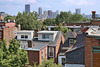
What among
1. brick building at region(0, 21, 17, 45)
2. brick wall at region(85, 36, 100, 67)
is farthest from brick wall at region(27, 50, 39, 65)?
brick wall at region(85, 36, 100, 67)

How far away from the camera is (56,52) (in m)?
30.6

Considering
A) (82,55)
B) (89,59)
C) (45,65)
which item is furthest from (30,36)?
(89,59)

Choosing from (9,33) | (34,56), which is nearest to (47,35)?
(34,56)

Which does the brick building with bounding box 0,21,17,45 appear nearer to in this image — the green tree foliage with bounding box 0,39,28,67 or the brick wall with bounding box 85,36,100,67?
the green tree foliage with bounding box 0,39,28,67

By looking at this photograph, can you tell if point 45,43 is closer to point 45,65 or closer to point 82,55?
point 45,65

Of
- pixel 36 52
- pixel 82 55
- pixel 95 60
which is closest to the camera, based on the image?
pixel 95 60

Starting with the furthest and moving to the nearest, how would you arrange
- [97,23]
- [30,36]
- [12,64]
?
[30,36], [12,64], [97,23]

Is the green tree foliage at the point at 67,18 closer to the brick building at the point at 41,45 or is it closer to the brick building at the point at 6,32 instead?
the brick building at the point at 6,32

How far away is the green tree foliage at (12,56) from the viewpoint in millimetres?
20344

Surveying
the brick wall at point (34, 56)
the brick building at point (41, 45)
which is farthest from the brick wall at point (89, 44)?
the brick wall at point (34, 56)

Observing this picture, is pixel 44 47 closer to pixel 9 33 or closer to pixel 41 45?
pixel 41 45

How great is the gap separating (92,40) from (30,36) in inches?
1054

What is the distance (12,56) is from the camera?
21156 mm

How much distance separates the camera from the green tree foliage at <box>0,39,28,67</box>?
Result: 66.7ft
